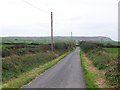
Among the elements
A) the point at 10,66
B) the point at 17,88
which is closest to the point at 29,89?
the point at 17,88

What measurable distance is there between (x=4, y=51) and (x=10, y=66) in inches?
609

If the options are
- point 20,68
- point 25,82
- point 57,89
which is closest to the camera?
point 57,89

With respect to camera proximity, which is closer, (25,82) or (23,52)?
(25,82)

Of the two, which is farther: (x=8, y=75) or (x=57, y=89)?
(x=8, y=75)

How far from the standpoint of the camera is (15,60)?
26.6m

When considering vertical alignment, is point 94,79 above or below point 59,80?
below

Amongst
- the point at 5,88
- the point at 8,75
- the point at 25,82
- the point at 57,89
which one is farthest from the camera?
the point at 8,75

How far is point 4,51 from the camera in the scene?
3859cm

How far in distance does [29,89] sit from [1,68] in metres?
7.19

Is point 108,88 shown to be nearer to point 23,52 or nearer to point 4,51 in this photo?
point 4,51

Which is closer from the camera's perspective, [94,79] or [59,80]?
[59,80]

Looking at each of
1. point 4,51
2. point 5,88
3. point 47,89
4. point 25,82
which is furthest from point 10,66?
point 4,51

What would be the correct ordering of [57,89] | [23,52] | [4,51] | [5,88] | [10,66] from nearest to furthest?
[57,89]
[5,88]
[10,66]
[4,51]
[23,52]

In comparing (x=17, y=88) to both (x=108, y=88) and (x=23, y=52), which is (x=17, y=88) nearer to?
(x=108, y=88)
